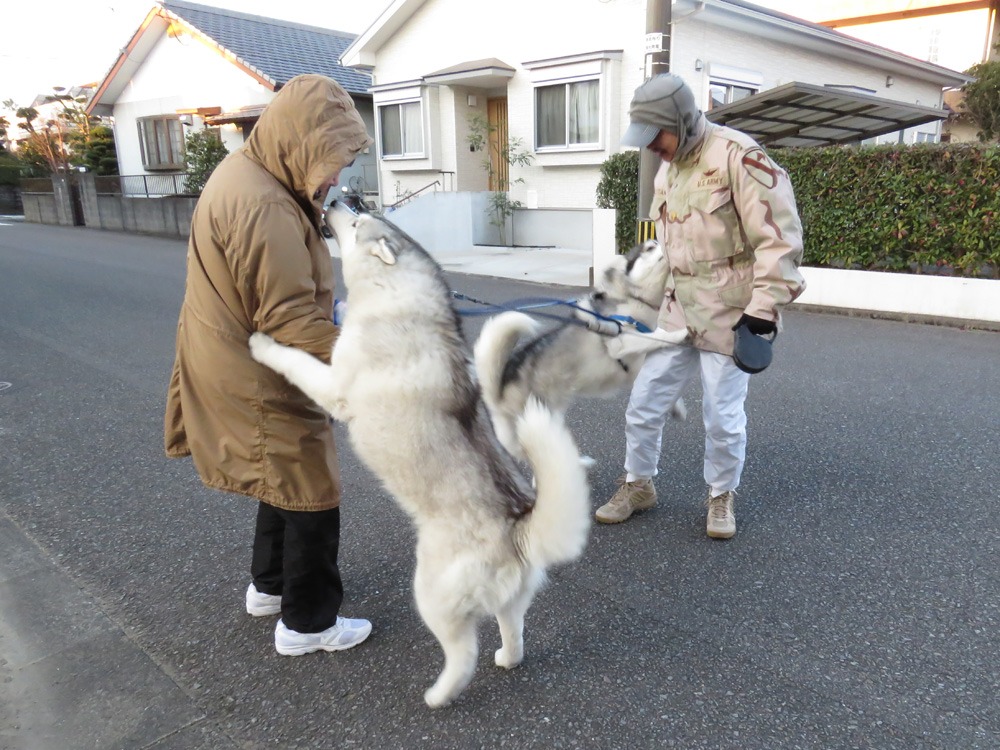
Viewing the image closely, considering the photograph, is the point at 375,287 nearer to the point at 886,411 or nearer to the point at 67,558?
the point at 67,558

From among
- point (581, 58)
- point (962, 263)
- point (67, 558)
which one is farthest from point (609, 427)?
point (581, 58)

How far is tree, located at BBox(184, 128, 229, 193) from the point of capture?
19.2 m

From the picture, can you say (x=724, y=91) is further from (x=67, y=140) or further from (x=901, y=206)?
(x=67, y=140)

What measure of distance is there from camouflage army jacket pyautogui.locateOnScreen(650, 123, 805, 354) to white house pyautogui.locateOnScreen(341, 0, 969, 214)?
24.0 feet

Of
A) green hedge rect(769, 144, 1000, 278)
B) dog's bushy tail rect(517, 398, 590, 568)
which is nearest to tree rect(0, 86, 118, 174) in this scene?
green hedge rect(769, 144, 1000, 278)

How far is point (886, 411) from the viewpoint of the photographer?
4.93m

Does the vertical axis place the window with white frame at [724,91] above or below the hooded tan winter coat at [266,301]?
above

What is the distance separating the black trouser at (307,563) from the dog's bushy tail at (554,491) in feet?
2.63

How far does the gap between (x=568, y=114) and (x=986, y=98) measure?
13.4 m

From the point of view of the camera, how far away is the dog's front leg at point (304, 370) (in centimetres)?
216

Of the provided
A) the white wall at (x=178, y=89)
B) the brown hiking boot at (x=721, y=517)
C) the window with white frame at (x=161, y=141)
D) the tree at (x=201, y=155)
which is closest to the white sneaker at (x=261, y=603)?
the brown hiking boot at (x=721, y=517)

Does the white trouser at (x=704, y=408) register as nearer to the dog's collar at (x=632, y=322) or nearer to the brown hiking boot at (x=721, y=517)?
the brown hiking boot at (x=721, y=517)

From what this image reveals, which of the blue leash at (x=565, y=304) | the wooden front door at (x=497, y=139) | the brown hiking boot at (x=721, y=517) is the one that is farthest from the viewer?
the wooden front door at (x=497, y=139)

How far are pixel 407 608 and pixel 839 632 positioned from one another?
5.60 ft
